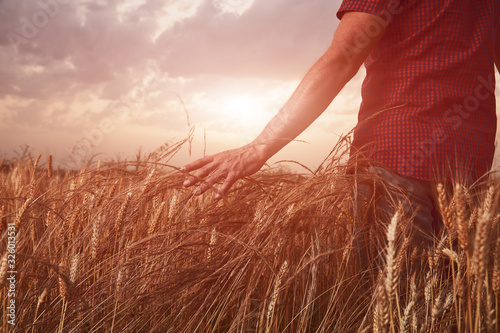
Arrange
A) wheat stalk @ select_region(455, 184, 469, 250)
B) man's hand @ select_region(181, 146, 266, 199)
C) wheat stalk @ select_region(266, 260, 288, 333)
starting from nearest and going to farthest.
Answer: wheat stalk @ select_region(455, 184, 469, 250)
wheat stalk @ select_region(266, 260, 288, 333)
man's hand @ select_region(181, 146, 266, 199)

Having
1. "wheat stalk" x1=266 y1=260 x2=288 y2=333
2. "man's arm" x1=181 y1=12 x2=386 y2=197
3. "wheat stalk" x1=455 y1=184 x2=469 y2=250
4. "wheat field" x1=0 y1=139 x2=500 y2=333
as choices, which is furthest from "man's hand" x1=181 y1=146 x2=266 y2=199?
"wheat stalk" x1=455 y1=184 x2=469 y2=250

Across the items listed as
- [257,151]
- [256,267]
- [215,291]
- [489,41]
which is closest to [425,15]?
[489,41]

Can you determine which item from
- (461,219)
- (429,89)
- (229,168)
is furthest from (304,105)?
(461,219)

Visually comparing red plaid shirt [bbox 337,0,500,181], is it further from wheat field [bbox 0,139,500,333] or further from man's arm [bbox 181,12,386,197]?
wheat field [bbox 0,139,500,333]

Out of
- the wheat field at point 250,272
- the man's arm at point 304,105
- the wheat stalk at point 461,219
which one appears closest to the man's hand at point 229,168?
the man's arm at point 304,105

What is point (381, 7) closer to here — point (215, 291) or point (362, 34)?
point (362, 34)

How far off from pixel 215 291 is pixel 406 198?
78cm

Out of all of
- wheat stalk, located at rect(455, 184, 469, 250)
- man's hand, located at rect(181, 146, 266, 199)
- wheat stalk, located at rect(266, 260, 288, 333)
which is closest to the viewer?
wheat stalk, located at rect(455, 184, 469, 250)

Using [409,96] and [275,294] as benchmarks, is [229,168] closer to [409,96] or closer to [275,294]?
[275,294]

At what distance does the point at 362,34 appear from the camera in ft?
4.36

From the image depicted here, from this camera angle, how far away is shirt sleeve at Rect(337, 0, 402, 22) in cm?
132

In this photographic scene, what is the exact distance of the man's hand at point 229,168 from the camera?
1.29m

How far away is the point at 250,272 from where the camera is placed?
1.26m

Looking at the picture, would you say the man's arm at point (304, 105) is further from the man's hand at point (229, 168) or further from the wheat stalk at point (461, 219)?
the wheat stalk at point (461, 219)
